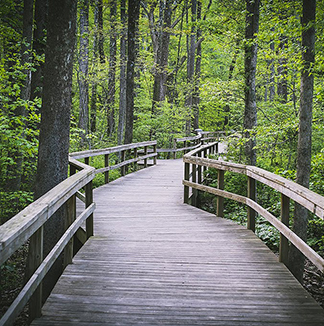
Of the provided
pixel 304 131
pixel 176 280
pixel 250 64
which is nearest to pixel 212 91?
pixel 250 64

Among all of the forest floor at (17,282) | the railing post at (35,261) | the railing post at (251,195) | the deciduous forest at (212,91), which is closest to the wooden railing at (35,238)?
the railing post at (35,261)

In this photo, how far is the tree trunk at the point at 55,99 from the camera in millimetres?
4688

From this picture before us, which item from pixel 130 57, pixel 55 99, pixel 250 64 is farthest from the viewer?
pixel 130 57

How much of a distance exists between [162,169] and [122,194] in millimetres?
5690

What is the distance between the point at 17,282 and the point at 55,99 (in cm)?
392

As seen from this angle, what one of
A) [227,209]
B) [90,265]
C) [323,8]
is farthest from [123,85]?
[90,265]

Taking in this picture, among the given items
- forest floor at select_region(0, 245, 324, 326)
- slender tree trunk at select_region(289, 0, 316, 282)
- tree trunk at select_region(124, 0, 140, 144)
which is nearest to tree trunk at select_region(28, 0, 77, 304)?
forest floor at select_region(0, 245, 324, 326)

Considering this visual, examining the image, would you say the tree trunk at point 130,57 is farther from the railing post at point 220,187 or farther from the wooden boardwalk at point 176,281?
the wooden boardwalk at point 176,281

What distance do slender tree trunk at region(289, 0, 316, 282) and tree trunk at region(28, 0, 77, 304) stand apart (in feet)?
13.8

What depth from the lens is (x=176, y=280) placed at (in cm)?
388

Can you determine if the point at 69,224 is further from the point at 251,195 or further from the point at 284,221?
the point at 251,195

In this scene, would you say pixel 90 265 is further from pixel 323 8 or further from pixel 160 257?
pixel 323 8

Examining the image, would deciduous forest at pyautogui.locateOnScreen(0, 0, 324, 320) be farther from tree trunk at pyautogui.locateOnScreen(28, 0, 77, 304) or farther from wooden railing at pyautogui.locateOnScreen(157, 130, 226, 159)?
wooden railing at pyautogui.locateOnScreen(157, 130, 226, 159)

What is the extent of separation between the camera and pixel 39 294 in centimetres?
297
